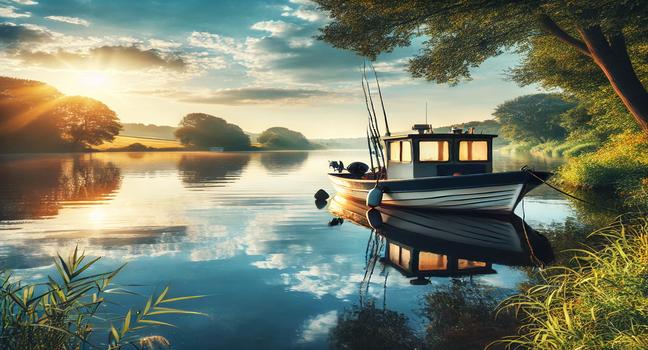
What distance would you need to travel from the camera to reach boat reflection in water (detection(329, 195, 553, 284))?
1056 centimetres

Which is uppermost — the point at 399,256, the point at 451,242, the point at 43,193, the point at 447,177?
the point at 447,177

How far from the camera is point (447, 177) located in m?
17.3

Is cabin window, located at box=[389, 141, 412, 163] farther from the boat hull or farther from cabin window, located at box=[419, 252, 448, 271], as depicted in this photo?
cabin window, located at box=[419, 252, 448, 271]

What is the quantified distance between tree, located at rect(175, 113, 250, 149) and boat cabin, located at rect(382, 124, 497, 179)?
467 feet

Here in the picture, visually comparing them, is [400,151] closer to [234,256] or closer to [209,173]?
[234,256]

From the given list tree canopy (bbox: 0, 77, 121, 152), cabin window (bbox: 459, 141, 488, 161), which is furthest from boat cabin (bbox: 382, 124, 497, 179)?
tree canopy (bbox: 0, 77, 121, 152)

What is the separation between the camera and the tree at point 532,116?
91562mm

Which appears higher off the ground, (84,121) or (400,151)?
(84,121)

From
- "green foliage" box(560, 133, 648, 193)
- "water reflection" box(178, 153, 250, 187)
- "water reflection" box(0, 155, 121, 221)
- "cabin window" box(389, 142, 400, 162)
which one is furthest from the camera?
"water reflection" box(178, 153, 250, 187)

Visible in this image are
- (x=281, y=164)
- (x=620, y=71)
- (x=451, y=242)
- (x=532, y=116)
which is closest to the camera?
(x=451, y=242)

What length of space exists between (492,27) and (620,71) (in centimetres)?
465

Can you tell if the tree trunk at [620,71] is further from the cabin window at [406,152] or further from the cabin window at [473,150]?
the cabin window at [406,152]

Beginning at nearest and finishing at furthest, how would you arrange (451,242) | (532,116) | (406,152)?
(451,242), (406,152), (532,116)

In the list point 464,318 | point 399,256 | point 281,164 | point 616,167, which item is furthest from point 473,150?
point 281,164
